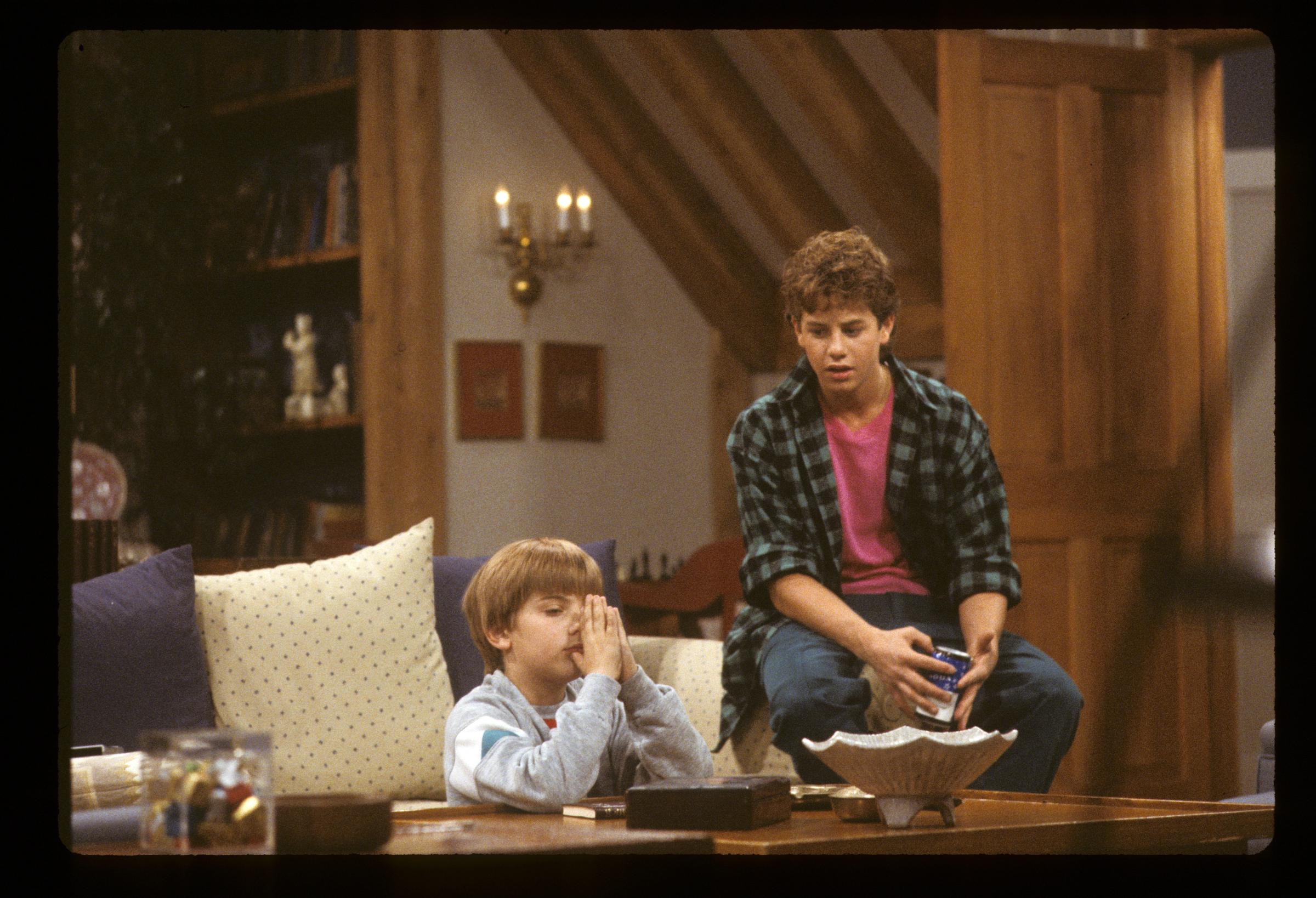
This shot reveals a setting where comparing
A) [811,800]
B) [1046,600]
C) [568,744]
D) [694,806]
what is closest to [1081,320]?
[1046,600]

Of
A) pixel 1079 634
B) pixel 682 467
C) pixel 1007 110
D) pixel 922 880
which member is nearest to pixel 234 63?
pixel 682 467

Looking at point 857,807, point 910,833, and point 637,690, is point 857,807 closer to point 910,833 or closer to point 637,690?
point 910,833

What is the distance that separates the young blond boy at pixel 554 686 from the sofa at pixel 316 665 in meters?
0.59

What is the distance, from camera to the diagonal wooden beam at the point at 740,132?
5.02 meters

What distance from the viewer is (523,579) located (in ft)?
6.09

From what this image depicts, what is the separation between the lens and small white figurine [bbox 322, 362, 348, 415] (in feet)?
16.6

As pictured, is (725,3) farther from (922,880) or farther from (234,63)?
(234,63)

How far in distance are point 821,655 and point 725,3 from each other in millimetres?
1352

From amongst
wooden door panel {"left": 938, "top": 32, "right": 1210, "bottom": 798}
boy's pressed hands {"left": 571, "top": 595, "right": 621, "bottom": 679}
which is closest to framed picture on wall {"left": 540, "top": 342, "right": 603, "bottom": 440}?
wooden door panel {"left": 938, "top": 32, "right": 1210, "bottom": 798}

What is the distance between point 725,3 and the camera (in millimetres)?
1130

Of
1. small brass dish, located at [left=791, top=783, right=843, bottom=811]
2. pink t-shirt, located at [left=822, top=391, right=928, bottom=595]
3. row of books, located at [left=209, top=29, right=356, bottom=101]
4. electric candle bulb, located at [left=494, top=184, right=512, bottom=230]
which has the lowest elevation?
small brass dish, located at [left=791, top=783, right=843, bottom=811]

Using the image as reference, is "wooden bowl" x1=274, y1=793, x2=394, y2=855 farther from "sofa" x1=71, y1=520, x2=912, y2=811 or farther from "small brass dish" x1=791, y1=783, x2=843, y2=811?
"sofa" x1=71, y1=520, x2=912, y2=811

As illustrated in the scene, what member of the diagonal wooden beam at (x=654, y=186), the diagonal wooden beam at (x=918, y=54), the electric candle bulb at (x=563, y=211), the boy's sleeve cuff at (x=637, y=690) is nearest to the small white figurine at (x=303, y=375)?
the electric candle bulb at (x=563, y=211)

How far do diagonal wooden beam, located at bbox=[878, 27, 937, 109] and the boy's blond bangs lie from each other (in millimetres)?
2715
